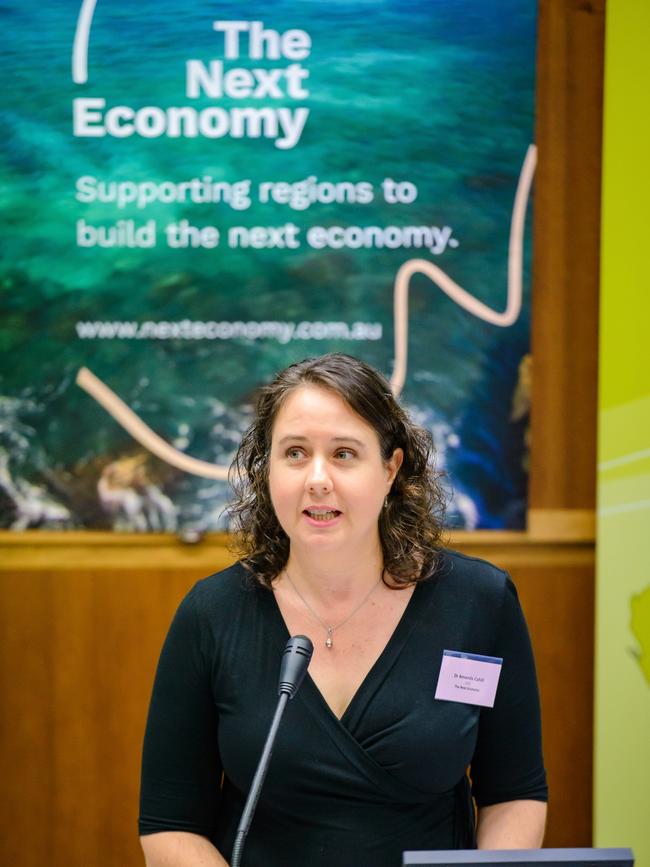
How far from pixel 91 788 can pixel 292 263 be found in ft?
5.52

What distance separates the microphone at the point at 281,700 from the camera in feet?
3.91

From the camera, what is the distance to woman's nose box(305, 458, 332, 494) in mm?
1524

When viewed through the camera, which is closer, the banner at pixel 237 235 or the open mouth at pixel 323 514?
the open mouth at pixel 323 514

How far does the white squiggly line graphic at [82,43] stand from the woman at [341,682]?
157 centimetres

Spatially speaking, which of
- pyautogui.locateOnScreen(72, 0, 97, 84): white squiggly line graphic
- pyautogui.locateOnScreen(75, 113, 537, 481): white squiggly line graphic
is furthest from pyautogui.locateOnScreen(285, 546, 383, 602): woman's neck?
pyautogui.locateOnScreen(72, 0, 97, 84): white squiggly line graphic

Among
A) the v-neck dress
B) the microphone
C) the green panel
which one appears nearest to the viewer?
the microphone

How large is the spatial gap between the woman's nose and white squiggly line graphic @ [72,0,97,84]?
1.79 metres

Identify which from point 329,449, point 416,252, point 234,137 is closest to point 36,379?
point 234,137

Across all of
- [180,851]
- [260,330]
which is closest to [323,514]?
[180,851]

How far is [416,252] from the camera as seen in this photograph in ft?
9.27

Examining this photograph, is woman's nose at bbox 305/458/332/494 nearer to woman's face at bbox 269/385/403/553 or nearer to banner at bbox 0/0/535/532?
woman's face at bbox 269/385/403/553

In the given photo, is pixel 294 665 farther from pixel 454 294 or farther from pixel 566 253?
pixel 566 253

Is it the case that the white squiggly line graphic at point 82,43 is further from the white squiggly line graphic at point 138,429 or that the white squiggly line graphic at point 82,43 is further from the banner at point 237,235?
the white squiggly line graphic at point 138,429

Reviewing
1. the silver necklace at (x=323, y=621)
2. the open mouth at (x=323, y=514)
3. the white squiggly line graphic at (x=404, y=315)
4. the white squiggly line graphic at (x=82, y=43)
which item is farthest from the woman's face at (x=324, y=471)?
the white squiggly line graphic at (x=82, y=43)
